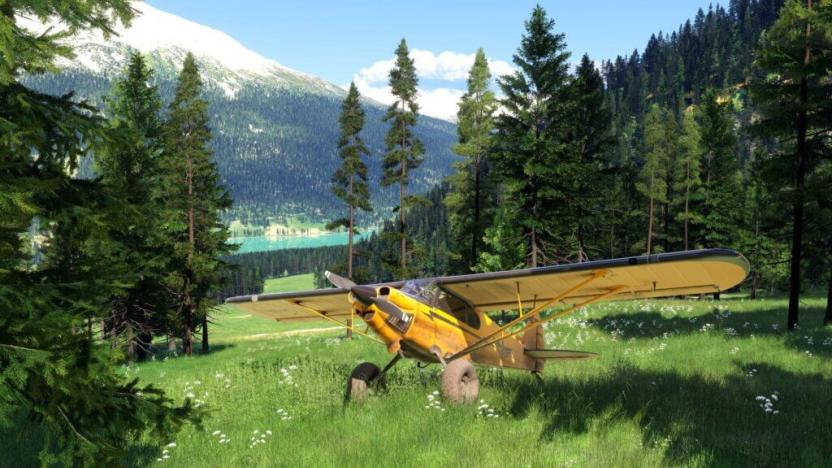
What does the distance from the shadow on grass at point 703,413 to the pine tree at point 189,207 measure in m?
26.2

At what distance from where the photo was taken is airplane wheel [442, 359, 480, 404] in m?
9.25

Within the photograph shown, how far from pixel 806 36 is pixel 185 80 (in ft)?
104

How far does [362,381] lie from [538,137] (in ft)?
67.9

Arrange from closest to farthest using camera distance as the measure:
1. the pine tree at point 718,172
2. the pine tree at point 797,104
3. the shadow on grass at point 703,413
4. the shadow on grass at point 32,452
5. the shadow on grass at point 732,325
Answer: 1. the shadow on grass at point 703,413
2. the shadow on grass at point 32,452
3. the shadow on grass at point 732,325
4. the pine tree at point 797,104
5. the pine tree at point 718,172

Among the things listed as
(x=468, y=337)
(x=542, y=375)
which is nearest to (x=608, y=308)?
(x=542, y=375)

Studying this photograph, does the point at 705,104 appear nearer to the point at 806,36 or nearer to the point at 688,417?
the point at 806,36

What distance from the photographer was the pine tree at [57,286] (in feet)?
15.4

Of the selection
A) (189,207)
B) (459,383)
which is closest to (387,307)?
(459,383)

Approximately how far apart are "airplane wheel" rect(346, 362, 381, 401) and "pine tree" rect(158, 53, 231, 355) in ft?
80.9

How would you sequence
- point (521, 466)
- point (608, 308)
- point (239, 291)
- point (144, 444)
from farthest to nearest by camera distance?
point (239, 291) → point (608, 308) → point (144, 444) → point (521, 466)

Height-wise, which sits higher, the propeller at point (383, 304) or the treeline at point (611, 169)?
the treeline at point (611, 169)

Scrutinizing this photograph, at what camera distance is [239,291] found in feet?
629

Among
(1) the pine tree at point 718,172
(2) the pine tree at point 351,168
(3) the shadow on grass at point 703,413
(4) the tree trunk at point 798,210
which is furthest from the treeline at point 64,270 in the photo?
(1) the pine tree at point 718,172

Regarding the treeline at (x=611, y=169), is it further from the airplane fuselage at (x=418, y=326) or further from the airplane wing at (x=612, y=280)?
the airplane fuselage at (x=418, y=326)
